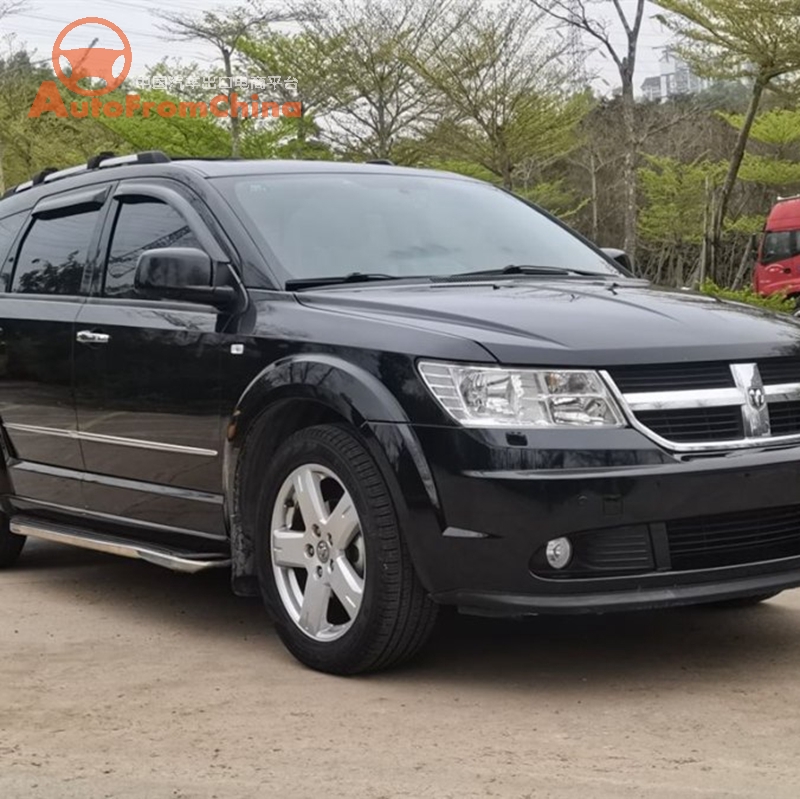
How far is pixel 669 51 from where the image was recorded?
107 ft

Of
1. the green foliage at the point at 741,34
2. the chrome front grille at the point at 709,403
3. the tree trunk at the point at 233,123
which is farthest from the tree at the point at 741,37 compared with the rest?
the chrome front grille at the point at 709,403

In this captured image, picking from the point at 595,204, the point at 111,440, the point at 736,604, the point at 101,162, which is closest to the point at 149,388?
the point at 111,440

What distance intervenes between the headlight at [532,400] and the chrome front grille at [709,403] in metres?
0.06

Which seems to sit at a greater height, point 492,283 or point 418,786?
point 492,283

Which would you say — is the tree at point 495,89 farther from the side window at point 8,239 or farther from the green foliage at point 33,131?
the side window at point 8,239

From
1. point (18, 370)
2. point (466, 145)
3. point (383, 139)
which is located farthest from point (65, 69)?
point (18, 370)

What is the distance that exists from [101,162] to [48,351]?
37.0 inches

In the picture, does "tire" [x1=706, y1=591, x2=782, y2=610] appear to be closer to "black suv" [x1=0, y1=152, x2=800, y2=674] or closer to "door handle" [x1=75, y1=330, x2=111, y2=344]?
"black suv" [x1=0, y1=152, x2=800, y2=674]

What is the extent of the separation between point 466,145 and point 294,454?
31468mm

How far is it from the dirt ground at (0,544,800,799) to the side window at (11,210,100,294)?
1.32m

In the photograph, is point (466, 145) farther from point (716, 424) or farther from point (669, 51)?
point (716, 424)

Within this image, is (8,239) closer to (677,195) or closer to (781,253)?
(781,253)

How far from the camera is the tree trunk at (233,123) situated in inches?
1490

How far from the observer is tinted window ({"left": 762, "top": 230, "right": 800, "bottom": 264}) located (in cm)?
3206
